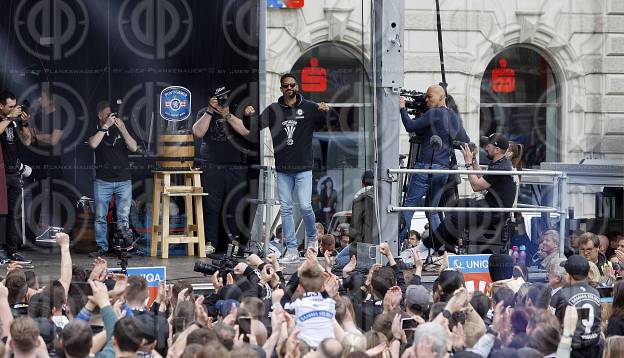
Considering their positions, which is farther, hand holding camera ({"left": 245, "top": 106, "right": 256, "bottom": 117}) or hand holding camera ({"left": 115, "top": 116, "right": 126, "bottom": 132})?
hand holding camera ({"left": 115, "top": 116, "right": 126, "bottom": 132})

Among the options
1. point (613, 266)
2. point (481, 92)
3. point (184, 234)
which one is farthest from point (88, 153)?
point (481, 92)

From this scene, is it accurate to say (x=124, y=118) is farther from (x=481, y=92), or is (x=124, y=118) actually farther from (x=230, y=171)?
(x=481, y=92)

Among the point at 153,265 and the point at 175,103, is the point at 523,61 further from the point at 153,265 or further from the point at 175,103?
the point at 153,265

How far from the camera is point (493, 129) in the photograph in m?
18.8

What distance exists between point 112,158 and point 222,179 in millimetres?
1088

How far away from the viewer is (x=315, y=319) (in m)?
7.32


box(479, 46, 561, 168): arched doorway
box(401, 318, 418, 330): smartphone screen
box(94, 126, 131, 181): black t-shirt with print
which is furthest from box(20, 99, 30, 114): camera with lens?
box(479, 46, 561, 168): arched doorway

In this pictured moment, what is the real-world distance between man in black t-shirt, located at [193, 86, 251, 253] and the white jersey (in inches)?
198

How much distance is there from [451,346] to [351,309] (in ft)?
3.37

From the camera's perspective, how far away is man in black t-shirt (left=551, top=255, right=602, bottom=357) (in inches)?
307

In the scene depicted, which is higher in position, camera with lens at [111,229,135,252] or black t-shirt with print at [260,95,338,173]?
black t-shirt with print at [260,95,338,173]

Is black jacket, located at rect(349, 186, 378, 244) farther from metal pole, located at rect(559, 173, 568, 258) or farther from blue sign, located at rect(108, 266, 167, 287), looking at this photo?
blue sign, located at rect(108, 266, 167, 287)

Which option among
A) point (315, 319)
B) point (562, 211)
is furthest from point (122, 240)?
point (315, 319)

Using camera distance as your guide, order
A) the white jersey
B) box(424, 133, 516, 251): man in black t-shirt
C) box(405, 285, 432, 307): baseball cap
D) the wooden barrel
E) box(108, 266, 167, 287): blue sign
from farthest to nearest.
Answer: the wooden barrel
box(424, 133, 516, 251): man in black t-shirt
box(108, 266, 167, 287): blue sign
box(405, 285, 432, 307): baseball cap
the white jersey
